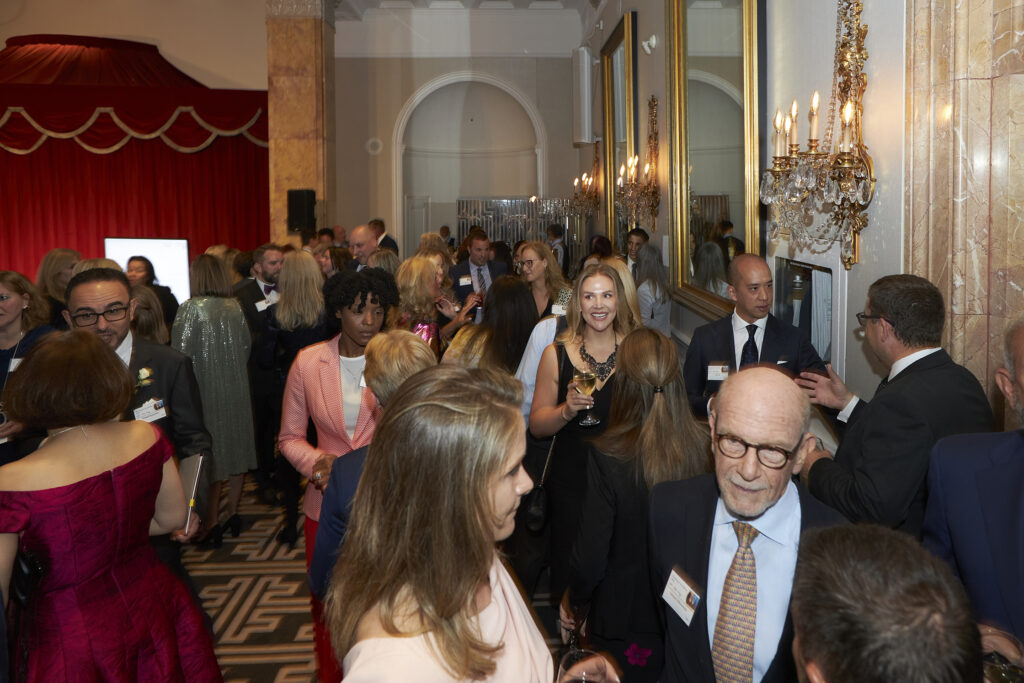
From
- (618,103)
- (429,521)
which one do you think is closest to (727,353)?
(429,521)

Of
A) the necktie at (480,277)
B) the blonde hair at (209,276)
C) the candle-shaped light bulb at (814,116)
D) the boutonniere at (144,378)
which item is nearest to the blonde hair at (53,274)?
the blonde hair at (209,276)

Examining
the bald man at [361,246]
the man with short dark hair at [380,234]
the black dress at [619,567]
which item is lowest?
the black dress at [619,567]

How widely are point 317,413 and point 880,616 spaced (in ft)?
8.36

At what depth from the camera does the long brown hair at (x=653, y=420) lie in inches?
101

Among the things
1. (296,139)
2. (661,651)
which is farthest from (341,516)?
(296,139)

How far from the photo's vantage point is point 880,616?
3.33 ft

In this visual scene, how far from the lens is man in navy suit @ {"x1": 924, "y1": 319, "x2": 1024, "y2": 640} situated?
5.83ft

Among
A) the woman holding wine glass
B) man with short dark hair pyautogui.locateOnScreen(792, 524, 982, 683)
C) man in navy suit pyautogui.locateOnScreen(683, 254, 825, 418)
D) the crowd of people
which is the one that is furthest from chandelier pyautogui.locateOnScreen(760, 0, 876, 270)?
man with short dark hair pyautogui.locateOnScreen(792, 524, 982, 683)

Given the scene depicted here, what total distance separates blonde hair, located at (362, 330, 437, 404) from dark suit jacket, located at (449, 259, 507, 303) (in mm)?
4839

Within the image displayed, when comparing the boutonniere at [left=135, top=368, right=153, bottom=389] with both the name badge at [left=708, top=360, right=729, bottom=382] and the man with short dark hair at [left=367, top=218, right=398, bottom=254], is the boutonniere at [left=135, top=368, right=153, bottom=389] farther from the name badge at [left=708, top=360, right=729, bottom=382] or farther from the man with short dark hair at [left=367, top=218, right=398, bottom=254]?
the man with short dark hair at [left=367, top=218, right=398, bottom=254]

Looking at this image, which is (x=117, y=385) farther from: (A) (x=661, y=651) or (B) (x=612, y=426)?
(A) (x=661, y=651)

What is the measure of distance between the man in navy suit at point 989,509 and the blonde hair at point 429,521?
41.1 inches

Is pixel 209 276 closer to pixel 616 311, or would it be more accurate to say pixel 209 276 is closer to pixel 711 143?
pixel 616 311

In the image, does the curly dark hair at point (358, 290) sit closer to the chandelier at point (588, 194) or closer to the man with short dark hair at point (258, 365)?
the man with short dark hair at point (258, 365)
